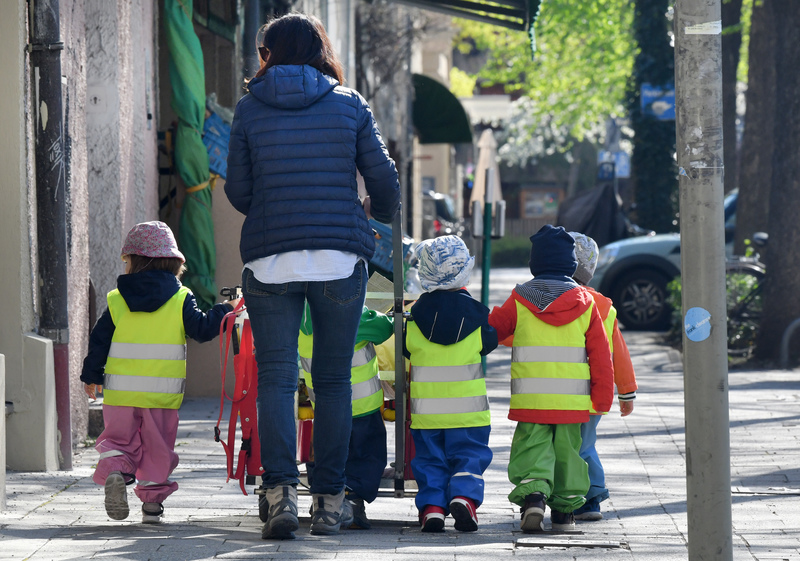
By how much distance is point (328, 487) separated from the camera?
15.5 feet

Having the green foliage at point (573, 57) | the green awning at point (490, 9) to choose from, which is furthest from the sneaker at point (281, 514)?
the green foliage at point (573, 57)

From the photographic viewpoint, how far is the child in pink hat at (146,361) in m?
5.09

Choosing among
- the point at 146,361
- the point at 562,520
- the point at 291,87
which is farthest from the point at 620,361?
the point at 146,361

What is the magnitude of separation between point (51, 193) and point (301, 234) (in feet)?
7.33

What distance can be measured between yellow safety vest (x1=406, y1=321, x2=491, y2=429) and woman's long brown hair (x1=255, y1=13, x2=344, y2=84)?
47.7 inches

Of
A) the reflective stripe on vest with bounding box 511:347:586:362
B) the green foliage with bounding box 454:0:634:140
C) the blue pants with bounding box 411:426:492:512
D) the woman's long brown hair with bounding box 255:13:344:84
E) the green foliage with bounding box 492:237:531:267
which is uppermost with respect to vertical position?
the green foliage with bounding box 454:0:634:140

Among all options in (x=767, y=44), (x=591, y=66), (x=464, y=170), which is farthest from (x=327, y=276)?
(x=464, y=170)

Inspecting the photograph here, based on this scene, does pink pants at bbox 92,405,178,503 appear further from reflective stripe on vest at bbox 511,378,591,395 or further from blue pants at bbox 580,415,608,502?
blue pants at bbox 580,415,608,502

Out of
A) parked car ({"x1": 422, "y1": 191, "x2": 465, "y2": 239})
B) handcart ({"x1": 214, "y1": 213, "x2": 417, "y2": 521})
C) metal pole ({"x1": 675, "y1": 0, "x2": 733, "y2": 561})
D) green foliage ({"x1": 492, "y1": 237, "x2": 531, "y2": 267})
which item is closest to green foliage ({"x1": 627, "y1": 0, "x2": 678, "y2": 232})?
parked car ({"x1": 422, "y1": 191, "x2": 465, "y2": 239})

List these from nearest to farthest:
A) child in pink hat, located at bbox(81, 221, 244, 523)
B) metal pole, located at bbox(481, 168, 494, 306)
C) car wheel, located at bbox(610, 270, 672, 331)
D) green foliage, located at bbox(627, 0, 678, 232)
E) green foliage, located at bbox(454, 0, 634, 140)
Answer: child in pink hat, located at bbox(81, 221, 244, 523)
metal pole, located at bbox(481, 168, 494, 306)
car wheel, located at bbox(610, 270, 672, 331)
green foliage, located at bbox(627, 0, 678, 232)
green foliage, located at bbox(454, 0, 634, 140)

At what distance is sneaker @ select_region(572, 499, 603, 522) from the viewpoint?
5.42 meters

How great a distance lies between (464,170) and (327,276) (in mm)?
52775

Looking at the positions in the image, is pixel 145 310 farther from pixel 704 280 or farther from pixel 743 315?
pixel 743 315

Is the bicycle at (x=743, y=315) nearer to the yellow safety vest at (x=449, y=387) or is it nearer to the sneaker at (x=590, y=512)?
the sneaker at (x=590, y=512)
